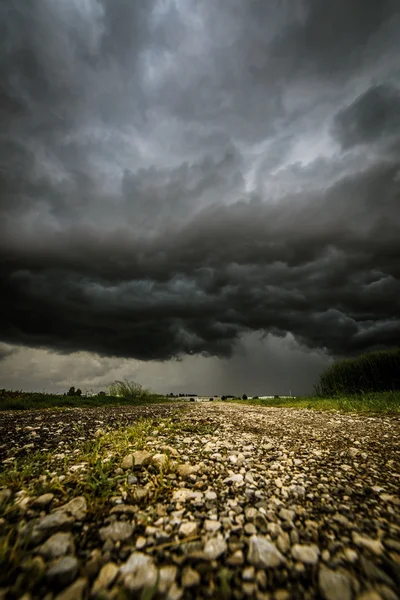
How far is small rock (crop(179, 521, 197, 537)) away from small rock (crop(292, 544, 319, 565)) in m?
0.85

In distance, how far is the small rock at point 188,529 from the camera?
91.1 inches

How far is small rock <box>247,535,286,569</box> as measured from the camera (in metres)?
1.98

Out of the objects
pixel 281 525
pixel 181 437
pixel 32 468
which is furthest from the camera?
pixel 181 437

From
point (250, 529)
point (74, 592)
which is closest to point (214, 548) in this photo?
point (250, 529)

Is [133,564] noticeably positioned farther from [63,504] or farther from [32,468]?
[32,468]

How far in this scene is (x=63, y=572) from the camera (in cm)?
183

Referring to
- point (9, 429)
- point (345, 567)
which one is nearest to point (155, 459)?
point (345, 567)

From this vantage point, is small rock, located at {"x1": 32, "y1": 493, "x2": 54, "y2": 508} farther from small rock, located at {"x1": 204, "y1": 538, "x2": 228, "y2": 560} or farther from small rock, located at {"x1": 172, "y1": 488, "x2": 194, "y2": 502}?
small rock, located at {"x1": 204, "y1": 538, "x2": 228, "y2": 560}

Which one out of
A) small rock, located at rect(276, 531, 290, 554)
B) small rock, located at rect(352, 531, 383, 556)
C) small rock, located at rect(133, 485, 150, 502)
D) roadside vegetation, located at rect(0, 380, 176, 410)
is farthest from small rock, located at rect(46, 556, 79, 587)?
roadside vegetation, located at rect(0, 380, 176, 410)

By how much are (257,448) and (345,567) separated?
2861 millimetres

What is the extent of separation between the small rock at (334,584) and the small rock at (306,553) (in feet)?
0.34

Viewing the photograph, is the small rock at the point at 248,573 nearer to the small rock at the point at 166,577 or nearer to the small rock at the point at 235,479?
the small rock at the point at 166,577

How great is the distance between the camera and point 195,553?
2.08 metres

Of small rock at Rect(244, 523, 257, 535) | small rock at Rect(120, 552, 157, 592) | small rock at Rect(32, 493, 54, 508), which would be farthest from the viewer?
small rock at Rect(32, 493, 54, 508)
